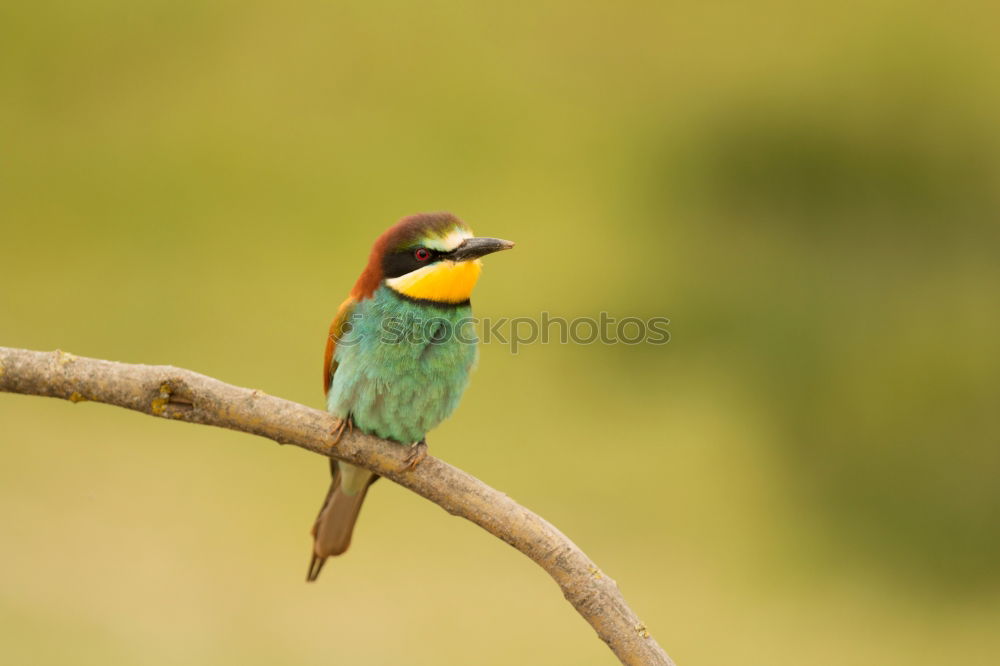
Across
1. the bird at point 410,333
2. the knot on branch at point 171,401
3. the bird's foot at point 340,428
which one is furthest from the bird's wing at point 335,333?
the knot on branch at point 171,401

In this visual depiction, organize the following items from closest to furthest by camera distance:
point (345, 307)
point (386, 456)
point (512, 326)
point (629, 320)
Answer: point (386, 456)
point (345, 307)
point (512, 326)
point (629, 320)

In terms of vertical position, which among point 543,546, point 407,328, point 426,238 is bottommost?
point 543,546

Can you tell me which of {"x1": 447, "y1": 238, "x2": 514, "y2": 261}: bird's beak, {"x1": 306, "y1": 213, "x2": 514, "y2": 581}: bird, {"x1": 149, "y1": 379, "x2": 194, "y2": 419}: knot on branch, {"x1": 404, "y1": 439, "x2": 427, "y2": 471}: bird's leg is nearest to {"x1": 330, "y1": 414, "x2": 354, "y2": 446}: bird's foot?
{"x1": 306, "y1": 213, "x2": 514, "y2": 581}: bird

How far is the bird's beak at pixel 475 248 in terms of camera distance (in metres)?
1.84

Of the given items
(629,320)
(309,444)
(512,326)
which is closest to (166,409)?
(309,444)

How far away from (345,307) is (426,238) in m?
0.26

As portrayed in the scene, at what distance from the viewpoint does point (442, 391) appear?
1939 millimetres

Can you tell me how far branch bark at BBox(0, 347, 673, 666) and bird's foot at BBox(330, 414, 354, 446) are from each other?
0.02 metres

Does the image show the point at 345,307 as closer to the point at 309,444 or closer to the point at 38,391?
the point at 309,444

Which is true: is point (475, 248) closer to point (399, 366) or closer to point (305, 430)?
point (399, 366)

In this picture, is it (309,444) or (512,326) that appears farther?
(512,326)

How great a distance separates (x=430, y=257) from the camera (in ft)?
6.13

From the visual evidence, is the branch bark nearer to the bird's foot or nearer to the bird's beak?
the bird's foot

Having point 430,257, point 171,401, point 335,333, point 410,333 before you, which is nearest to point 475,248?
point 430,257
